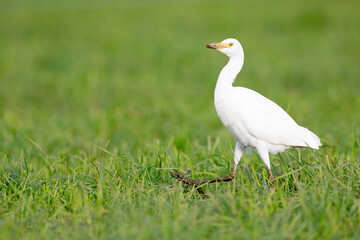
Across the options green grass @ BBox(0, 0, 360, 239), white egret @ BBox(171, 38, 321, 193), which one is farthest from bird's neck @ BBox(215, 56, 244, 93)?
green grass @ BBox(0, 0, 360, 239)

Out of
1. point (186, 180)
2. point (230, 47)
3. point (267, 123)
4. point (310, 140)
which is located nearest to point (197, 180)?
point (186, 180)

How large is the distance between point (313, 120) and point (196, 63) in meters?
4.31

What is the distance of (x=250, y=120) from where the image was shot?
375 centimetres

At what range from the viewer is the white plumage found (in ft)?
12.3

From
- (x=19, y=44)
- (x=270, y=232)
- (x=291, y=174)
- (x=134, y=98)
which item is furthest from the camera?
(x=19, y=44)

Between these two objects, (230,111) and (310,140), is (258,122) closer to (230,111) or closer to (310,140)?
(230,111)

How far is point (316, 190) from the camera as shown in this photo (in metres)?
3.27

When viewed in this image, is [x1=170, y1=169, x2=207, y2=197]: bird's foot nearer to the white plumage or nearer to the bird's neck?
the white plumage

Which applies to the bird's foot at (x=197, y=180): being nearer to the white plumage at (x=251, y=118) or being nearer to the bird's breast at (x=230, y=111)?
the white plumage at (x=251, y=118)

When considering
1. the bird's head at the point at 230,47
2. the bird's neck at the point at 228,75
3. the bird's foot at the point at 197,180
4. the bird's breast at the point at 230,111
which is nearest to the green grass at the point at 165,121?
the bird's foot at the point at 197,180

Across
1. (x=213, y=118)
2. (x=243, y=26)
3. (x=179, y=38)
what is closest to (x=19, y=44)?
(x=179, y=38)

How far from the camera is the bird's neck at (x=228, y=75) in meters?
3.79

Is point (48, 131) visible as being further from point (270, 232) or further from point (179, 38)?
point (179, 38)

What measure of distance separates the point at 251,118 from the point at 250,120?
0.06 feet
